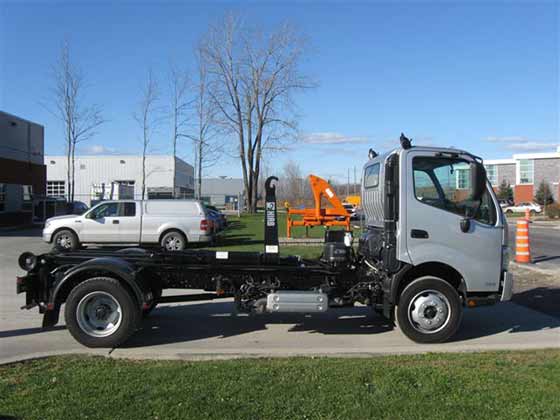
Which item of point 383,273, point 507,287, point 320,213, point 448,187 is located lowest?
point 507,287

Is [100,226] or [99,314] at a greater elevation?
[100,226]

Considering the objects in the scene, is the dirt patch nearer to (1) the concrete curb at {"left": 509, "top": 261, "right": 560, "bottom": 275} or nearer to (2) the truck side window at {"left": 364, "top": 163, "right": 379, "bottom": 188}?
(1) the concrete curb at {"left": 509, "top": 261, "right": 560, "bottom": 275}

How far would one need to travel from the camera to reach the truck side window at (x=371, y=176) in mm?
7672

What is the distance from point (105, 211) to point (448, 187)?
47.6 ft

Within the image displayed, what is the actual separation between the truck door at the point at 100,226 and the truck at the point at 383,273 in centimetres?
1169

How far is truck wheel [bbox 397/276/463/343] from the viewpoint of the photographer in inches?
272

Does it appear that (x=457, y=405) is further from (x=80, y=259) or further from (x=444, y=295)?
(x=80, y=259)

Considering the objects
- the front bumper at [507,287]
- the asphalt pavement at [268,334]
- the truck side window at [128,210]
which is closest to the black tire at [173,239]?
the truck side window at [128,210]

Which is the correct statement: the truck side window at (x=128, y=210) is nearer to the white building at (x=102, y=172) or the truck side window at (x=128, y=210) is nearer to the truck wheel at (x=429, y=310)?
the truck wheel at (x=429, y=310)

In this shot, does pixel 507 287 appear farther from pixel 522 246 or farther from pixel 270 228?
pixel 522 246

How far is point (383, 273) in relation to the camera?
282 inches

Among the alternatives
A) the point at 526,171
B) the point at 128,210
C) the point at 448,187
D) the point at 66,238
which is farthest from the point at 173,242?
the point at 526,171

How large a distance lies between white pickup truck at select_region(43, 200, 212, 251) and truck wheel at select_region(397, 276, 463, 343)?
12.8 metres

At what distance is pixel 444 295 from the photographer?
695cm
